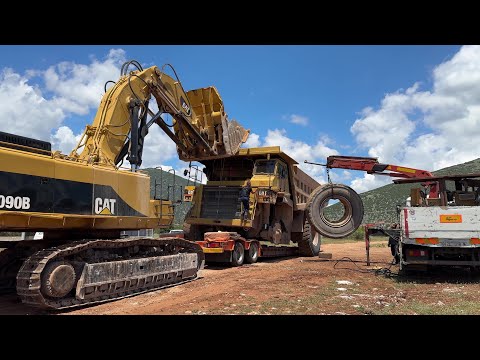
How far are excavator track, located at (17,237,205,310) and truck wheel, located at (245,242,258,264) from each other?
3.98 meters

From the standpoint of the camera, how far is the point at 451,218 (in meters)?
9.77

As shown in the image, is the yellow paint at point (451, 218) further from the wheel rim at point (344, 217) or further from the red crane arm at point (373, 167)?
the red crane arm at point (373, 167)

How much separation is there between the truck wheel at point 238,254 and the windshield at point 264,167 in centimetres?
297

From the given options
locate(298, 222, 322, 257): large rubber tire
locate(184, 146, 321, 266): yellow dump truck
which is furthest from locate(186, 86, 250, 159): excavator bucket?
locate(298, 222, 322, 257): large rubber tire

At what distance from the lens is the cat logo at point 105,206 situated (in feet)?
26.4

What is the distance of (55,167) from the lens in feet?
23.9

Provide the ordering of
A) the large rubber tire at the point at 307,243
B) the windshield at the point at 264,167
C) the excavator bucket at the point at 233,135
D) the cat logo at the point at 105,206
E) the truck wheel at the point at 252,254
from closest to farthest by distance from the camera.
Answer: the cat logo at the point at 105,206 → the excavator bucket at the point at 233,135 → the truck wheel at the point at 252,254 → the windshield at the point at 264,167 → the large rubber tire at the point at 307,243

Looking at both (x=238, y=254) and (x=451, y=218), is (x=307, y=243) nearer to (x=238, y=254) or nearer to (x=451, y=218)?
(x=238, y=254)

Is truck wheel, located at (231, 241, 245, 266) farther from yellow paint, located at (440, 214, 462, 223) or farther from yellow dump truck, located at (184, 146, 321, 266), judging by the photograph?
yellow paint, located at (440, 214, 462, 223)

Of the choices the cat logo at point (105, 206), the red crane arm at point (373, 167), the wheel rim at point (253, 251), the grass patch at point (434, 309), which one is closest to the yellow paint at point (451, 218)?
the grass patch at point (434, 309)

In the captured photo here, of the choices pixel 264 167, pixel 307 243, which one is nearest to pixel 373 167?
pixel 264 167

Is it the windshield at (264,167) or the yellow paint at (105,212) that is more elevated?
the windshield at (264,167)

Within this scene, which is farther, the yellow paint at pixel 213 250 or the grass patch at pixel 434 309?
the yellow paint at pixel 213 250
